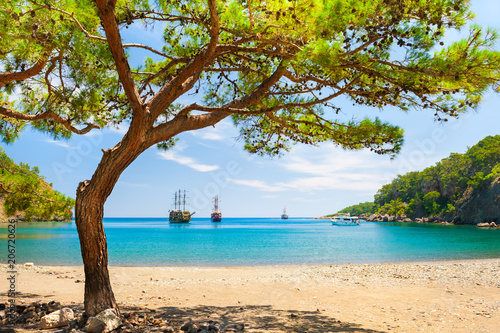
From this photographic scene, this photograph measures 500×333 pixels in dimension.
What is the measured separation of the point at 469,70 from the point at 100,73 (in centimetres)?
549

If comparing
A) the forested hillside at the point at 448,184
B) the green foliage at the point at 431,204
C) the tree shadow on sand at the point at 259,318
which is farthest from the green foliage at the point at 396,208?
the tree shadow on sand at the point at 259,318

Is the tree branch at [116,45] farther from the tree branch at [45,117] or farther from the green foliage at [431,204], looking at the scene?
the green foliage at [431,204]

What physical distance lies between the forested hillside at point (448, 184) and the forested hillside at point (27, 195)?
66766 millimetres

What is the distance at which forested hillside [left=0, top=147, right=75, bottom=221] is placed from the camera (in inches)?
243

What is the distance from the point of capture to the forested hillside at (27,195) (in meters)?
6.17

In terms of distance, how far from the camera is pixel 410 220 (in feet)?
290

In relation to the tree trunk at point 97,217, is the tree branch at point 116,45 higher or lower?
higher

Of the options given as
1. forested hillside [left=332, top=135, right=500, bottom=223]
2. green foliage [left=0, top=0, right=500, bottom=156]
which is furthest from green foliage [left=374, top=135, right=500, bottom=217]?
green foliage [left=0, top=0, right=500, bottom=156]

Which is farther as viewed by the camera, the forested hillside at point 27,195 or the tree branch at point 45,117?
the forested hillside at point 27,195

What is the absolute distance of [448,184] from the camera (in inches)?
2815

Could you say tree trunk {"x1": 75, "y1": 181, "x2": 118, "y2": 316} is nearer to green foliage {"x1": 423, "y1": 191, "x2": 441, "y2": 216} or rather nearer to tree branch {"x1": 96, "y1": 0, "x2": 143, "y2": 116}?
tree branch {"x1": 96, "y1": 0, "x2": 143, "y2": 116}

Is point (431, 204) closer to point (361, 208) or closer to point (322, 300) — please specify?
point (361, 208)

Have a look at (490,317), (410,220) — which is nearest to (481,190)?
(410,220)

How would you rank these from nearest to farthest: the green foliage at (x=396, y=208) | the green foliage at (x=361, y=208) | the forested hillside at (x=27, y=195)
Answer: the forested hillside at (x=27, y=195) → the green foliage at (x=396, y=208) → the green foliage at (x=361, y=208)
